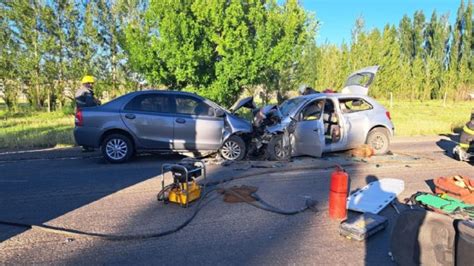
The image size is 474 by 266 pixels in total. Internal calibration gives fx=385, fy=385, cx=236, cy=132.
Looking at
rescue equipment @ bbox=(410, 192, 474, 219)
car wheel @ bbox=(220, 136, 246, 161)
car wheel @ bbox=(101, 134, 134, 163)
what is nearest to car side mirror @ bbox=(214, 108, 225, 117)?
car wheel @ bbox=(220, 136, 246, 161)

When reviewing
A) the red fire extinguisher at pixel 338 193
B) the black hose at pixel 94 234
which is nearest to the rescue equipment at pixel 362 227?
the red fire extinguisher at pixel 338 193

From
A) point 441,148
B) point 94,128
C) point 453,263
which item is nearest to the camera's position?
point 453,263

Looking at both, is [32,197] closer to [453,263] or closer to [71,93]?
[453,263]

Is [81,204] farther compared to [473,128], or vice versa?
[473,128]

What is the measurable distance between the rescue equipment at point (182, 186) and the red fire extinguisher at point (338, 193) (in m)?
1.97

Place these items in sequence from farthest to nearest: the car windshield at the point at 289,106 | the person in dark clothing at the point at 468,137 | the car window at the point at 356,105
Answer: the car window at the point at 356,105, the car windshield at the point at 289,106, the person in dark clothing at the point at 468,137

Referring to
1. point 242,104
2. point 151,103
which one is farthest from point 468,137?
point 151,103

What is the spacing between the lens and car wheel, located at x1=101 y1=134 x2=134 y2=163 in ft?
29.2

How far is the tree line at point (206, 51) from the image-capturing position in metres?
17.6

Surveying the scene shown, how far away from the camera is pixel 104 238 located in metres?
4.42

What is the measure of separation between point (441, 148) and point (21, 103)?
30146mm

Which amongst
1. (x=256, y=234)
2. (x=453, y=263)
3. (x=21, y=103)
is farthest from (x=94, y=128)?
(x=21, y=103)

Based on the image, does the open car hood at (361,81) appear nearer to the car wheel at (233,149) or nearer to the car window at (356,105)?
the car window at (356,105)

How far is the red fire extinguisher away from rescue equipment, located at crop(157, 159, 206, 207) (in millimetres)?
1968
